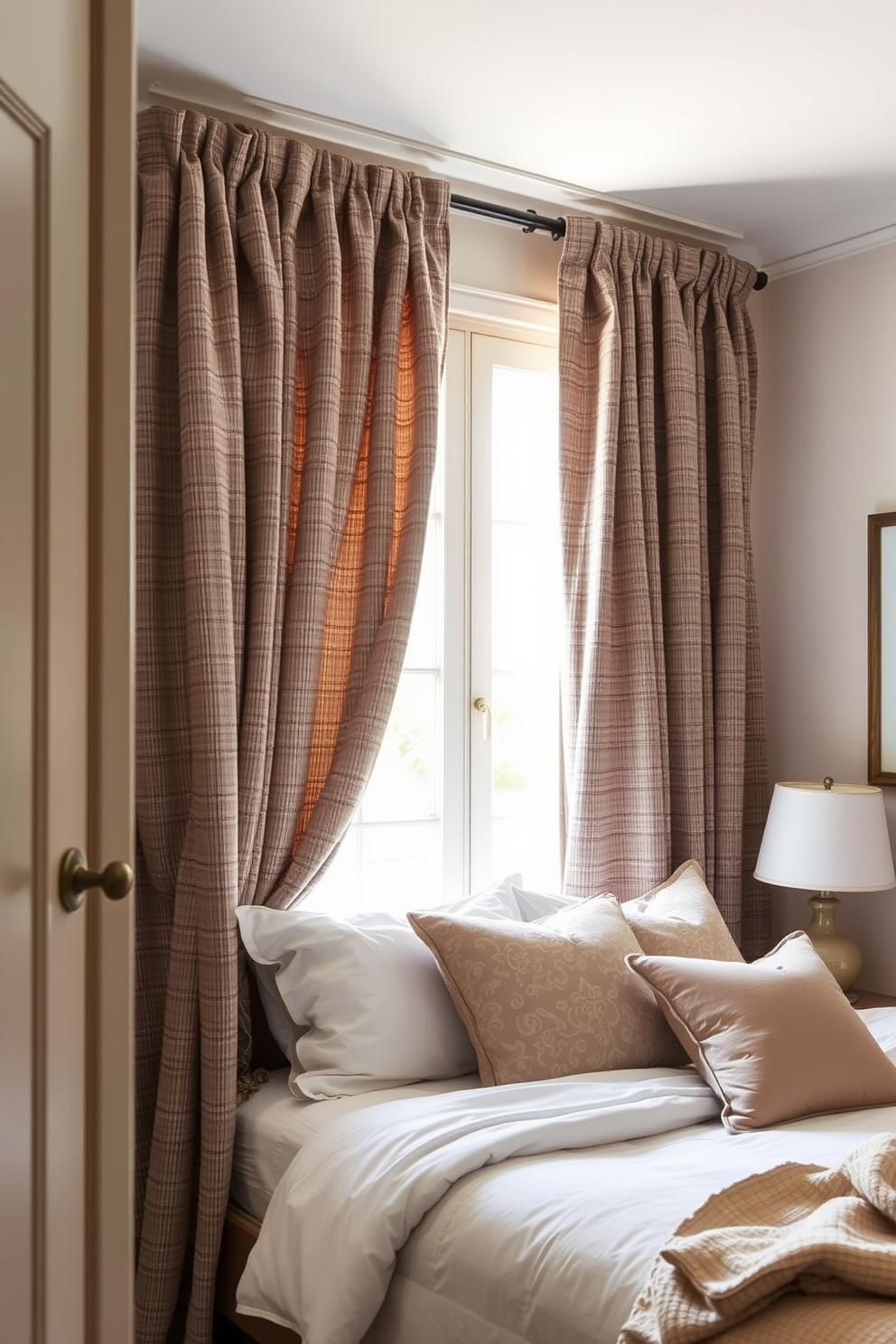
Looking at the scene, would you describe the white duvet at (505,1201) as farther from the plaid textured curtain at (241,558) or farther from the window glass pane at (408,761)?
the window glass pane at (408,761)

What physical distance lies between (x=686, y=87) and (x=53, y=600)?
6.83 ft

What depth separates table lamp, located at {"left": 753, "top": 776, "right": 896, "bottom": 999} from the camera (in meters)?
3.08

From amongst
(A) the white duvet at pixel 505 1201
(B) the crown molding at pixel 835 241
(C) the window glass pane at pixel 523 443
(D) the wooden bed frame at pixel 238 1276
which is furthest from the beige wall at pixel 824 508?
(D) the wooden bed frame at pixel 238 1276

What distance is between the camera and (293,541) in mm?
2707

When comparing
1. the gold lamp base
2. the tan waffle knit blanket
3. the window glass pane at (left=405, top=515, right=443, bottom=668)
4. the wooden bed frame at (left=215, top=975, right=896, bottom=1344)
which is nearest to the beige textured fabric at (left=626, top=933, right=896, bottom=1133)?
the tan waffle knit blanket

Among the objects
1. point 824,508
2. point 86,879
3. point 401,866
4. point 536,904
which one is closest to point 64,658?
point 86,879

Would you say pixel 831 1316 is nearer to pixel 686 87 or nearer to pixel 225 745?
pixel 225 745

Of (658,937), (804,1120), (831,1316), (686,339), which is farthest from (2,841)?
(686,339)

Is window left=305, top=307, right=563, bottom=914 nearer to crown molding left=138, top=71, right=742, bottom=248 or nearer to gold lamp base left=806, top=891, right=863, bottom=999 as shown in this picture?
crown molding left=138, top=71, right=742, bottom=248

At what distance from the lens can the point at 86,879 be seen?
1317 millimetres

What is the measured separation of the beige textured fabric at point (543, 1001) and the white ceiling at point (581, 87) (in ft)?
5.81

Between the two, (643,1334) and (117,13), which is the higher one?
(117,13)

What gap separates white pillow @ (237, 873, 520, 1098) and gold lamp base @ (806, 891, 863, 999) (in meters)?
1.15

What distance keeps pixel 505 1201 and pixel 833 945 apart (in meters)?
1.61
